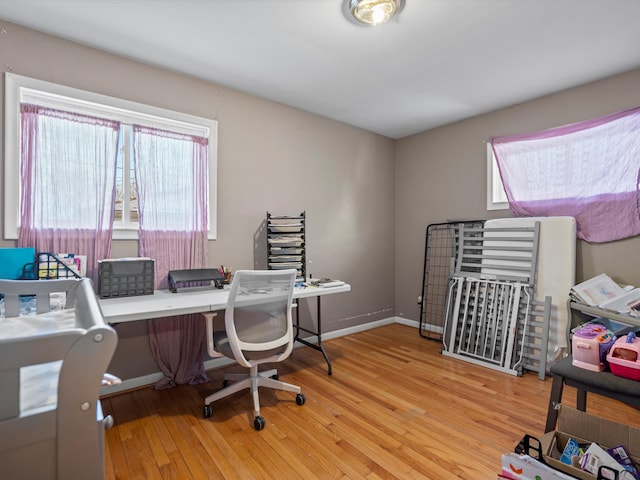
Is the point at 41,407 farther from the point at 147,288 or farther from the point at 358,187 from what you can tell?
the point at 358,187

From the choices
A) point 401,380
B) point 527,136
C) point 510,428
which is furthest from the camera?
point 527,136

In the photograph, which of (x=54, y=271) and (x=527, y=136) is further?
(x=527, y=136)

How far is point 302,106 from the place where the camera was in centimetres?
342

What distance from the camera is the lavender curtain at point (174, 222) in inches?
100

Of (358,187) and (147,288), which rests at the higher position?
(358,187)

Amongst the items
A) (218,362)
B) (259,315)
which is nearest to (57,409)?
(259,315)

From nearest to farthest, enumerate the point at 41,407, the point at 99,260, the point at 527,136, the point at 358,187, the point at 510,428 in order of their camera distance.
A: 1. the point at 41,407
2. the point at 510,428
3. the point at 99,260
4. the point at 527,136
5. the point at 358,187

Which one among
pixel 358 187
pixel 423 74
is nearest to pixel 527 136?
pixel 423 74

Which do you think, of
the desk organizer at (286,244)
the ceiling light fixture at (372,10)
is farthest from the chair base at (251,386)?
the ceiling light fixture at (372,10)

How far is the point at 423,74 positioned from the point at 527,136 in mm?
1279

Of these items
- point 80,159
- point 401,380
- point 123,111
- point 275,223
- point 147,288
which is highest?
point 123,111

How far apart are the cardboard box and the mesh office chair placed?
4.68 feet

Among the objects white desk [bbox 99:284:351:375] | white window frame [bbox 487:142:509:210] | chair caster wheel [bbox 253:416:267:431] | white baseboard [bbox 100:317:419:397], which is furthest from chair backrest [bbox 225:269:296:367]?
white window frame [bbox 487:142:509:210]

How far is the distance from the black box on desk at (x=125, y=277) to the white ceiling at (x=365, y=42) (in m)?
1.52
